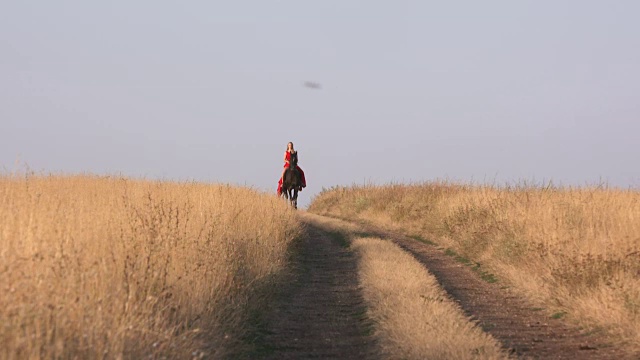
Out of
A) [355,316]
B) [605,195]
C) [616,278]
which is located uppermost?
[605,195]

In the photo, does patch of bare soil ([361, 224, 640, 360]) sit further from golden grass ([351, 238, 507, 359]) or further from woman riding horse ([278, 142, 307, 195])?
woman riding horse ([278, 142, 307, 195])

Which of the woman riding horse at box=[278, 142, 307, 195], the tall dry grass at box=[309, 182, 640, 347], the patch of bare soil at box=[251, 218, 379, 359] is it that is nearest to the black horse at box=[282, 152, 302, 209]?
the woman riding horse at box=[278, 142, 307, 195]

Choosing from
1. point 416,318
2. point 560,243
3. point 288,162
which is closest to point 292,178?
point 288,162

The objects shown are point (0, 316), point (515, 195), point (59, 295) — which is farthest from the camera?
point (515, 195)

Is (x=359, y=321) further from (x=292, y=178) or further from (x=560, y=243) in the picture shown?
(x=292, y=178)

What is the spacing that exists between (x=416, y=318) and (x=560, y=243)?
467 cm

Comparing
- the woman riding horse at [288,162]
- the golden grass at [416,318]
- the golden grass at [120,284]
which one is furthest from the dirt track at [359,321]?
the woman riding horse at [288,162]

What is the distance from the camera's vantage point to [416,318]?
872cm

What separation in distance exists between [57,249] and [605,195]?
13.2 m

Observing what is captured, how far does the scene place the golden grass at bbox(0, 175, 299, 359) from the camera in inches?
216

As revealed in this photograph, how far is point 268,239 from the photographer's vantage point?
13742mm

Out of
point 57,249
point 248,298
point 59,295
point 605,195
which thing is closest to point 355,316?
point 248,298

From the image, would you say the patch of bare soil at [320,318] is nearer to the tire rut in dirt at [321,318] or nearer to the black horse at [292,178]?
the tire rut in dirt at [321,318]

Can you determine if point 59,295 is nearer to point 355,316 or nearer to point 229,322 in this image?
point 229,322
